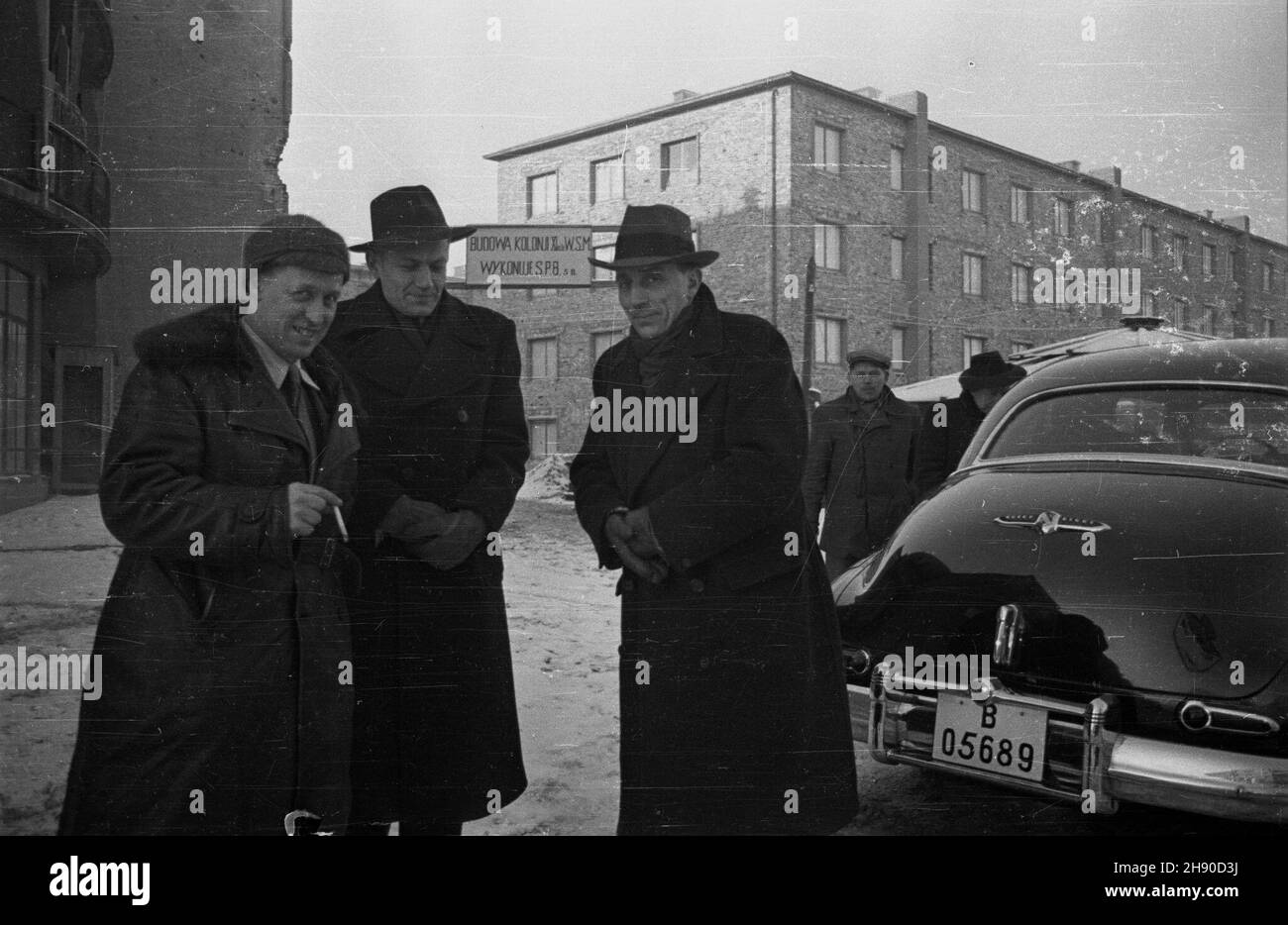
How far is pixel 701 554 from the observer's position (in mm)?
2154

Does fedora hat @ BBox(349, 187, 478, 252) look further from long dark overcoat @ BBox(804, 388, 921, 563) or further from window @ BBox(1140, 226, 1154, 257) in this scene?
window @ BBox(1140, 226, 1154, 257)

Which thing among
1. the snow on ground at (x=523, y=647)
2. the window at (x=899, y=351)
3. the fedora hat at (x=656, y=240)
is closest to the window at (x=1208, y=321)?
the window at (x=899, y=351)

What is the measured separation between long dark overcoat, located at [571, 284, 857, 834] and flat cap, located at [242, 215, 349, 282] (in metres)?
0.62

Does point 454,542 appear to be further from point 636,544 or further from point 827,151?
point 827,151

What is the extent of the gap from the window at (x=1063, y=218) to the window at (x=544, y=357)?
3.60 feet

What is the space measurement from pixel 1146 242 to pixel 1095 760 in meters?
1.11

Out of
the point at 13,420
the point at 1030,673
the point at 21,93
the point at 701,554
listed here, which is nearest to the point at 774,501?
the point at 701,554

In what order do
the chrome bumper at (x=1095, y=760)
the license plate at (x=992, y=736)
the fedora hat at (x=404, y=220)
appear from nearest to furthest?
the chrome bumper at (x=1095, y=760), the license plate at (x=992, y=736), the fedora hat at (x=404, y=220)

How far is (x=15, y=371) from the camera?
2.09 meters

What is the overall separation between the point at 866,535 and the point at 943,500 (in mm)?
179

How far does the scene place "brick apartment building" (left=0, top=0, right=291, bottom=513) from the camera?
209cm

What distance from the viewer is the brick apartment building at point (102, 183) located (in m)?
2.09

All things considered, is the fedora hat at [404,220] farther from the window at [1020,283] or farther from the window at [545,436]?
the window at [1020,283]
